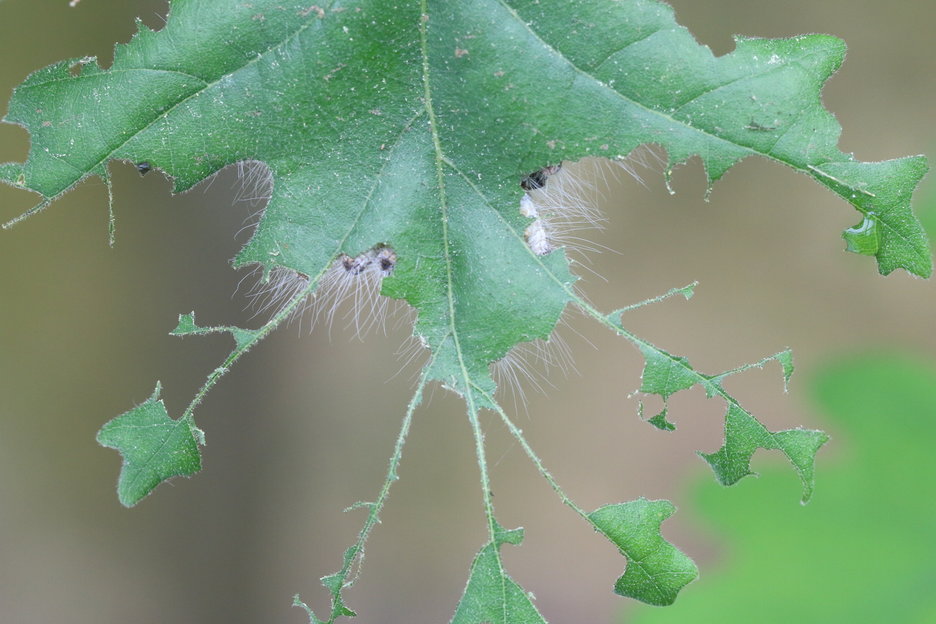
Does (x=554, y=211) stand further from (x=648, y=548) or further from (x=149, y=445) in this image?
(x=149, y=445)

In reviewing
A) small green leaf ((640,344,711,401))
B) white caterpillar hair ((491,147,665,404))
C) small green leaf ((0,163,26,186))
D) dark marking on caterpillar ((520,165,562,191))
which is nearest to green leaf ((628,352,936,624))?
white caterpillar hair ((491,147,665,404))

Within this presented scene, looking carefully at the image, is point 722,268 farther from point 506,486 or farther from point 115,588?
point 115,588

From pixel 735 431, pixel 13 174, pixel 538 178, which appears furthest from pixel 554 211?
pixel 13 174

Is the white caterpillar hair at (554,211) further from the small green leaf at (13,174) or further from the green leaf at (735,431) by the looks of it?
the small green leaf at (13,174)

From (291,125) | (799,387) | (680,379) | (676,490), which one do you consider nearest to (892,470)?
(799,387)

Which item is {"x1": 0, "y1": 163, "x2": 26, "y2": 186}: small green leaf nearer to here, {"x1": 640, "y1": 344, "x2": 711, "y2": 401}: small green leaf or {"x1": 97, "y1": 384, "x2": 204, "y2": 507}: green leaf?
{"x1": 97, "y1": 384, "x2": 204, "y2": 507}: green leaf

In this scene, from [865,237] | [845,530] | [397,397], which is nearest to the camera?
[865,237]

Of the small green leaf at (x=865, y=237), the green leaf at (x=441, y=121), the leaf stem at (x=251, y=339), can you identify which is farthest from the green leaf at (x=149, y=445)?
the small green leaf at (x=865, y=237)
